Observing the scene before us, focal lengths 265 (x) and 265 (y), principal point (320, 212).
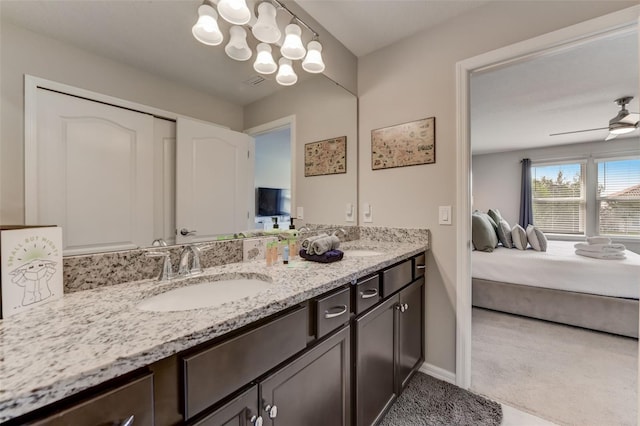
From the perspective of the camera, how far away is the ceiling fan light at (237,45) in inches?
51.5

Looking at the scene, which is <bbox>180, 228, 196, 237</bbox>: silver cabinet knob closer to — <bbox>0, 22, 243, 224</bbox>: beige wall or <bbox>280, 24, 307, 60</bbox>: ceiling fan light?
<bbox>0, 22, 243, 224</bbox>: beige wall

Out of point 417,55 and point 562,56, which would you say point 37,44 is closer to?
point 417,55

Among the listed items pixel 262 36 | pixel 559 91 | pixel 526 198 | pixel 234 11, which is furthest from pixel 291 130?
pixel 526 198

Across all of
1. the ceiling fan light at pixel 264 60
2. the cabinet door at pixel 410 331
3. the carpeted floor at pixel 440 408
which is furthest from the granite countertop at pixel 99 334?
the ceiling fan light at pixel 264 60

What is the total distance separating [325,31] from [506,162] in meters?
5.23

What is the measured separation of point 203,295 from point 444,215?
1.52m

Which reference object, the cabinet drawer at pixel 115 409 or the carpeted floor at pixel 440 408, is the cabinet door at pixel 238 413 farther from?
the carpeted floor at pixel 440 408

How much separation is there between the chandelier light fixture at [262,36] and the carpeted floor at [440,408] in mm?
2037

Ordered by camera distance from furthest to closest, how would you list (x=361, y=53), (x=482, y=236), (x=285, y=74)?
(x=482, y=236) < (x=361, y=53) < (x=285, y=74)

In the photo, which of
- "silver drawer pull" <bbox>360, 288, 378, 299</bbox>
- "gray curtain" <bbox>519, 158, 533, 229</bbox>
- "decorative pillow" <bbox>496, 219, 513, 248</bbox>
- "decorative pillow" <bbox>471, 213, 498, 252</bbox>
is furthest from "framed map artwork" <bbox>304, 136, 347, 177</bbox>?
"gray curtain" <bbox>519, 158, 533, 229</bbox>

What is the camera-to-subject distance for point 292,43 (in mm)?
1541

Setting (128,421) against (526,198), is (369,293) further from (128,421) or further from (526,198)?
(526,198)

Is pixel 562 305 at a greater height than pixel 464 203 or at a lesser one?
lesser

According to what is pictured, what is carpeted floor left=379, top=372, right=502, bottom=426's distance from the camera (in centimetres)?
142
